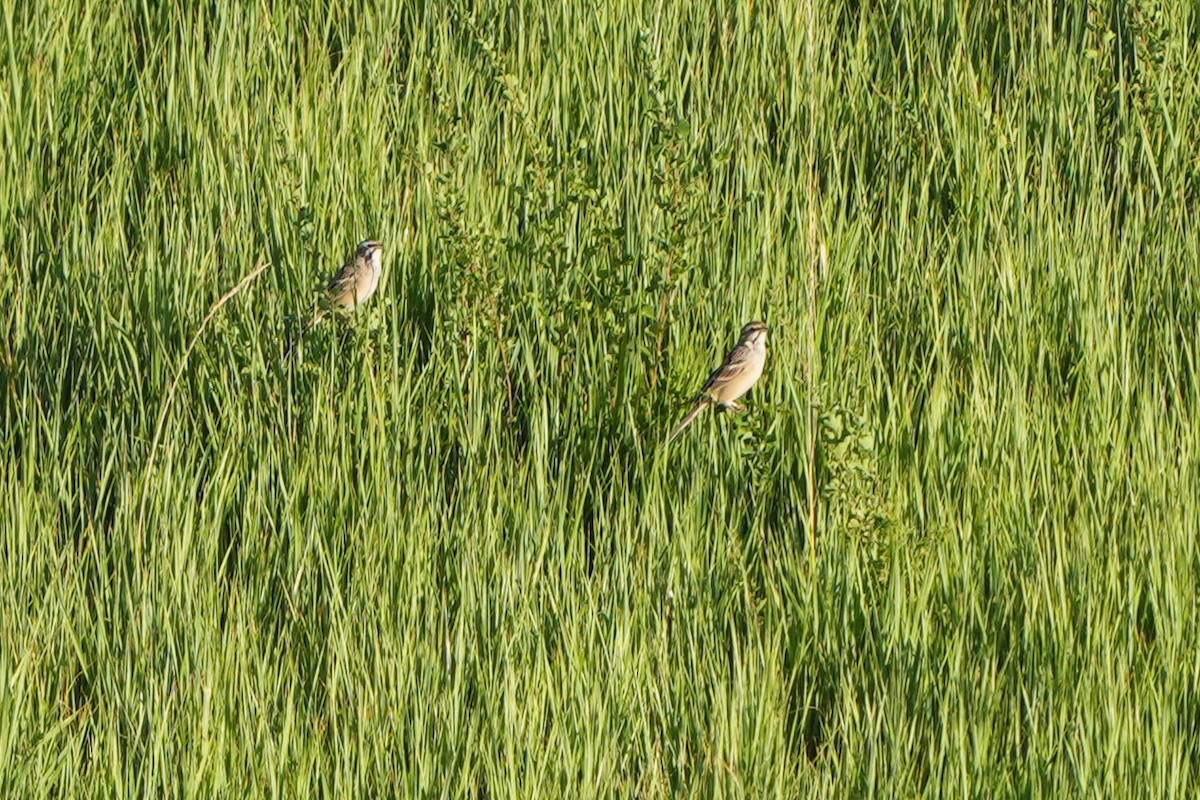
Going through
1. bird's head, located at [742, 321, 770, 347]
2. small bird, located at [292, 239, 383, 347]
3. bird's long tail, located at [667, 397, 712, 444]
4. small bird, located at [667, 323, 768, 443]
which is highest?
small bird, located at [292, 239, 383, 347]

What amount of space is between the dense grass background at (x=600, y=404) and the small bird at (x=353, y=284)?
0.25 ft

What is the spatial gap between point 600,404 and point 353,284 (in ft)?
2.53

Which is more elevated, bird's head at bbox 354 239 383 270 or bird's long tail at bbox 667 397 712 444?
bird's head at bbox 354 239 383 270

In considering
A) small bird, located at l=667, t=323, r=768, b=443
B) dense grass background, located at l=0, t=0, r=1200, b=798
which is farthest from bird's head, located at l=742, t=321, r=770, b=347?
dense grass background, located at l=0, t=0, r=1200, b=798

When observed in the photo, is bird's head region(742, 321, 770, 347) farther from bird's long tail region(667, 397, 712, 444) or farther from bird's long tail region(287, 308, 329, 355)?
bird's long tail region(287, 308, 329, 355)

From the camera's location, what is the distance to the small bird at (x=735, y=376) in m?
4.33

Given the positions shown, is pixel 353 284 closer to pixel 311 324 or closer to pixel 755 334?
pixel 311 324

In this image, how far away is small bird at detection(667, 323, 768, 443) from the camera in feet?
14.2

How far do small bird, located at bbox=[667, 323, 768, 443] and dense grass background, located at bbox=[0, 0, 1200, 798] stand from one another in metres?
0.09

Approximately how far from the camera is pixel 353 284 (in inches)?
177

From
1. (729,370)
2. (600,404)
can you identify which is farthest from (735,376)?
(600,404)

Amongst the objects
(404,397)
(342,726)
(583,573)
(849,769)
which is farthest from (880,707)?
(404,397)

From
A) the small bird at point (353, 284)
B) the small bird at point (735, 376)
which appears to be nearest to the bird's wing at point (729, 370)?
A: the small bird at point (735, 376)

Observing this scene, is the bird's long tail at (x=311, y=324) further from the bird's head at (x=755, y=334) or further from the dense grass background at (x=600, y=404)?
the bird's head at (x=755, y=334)
